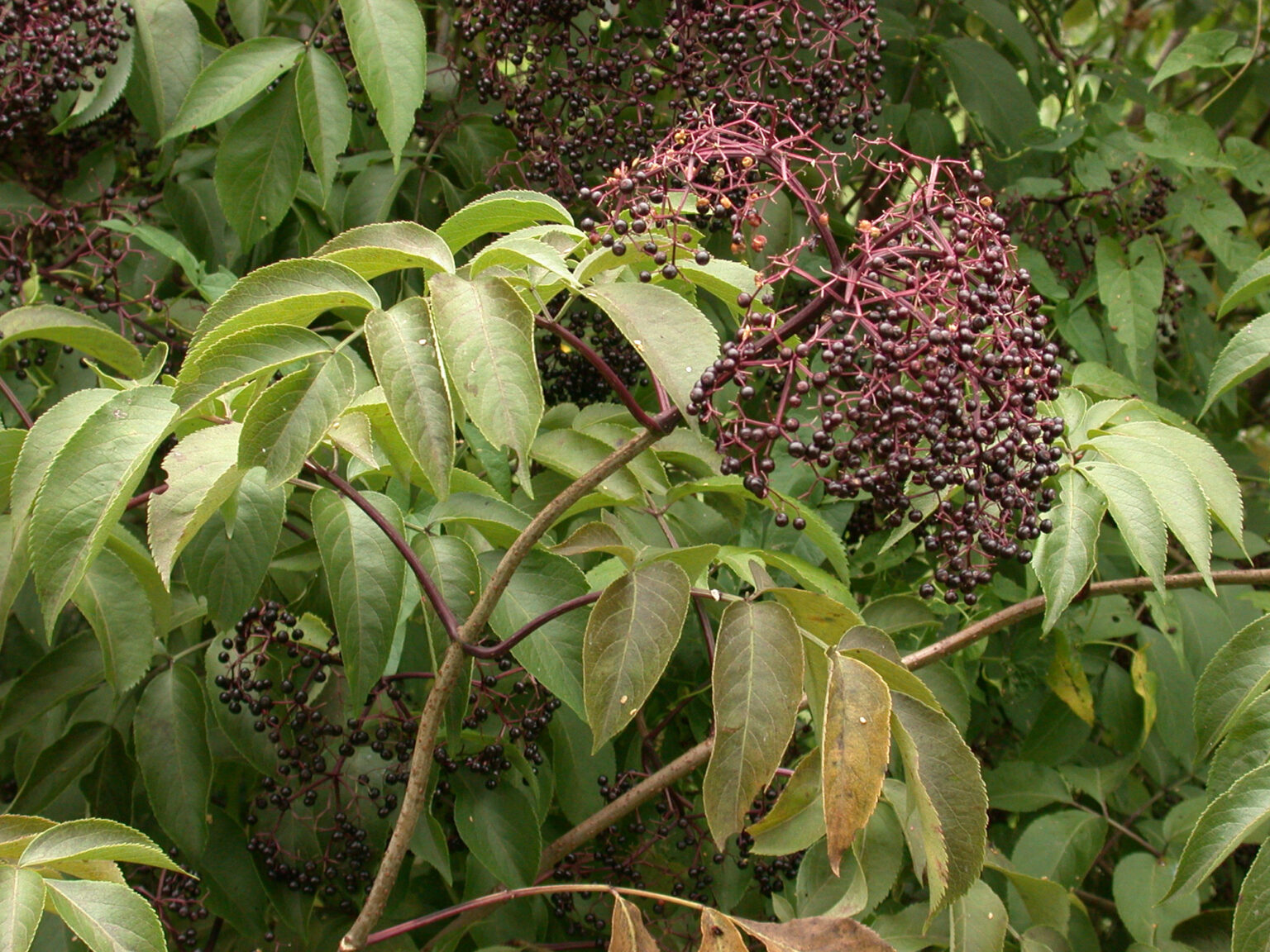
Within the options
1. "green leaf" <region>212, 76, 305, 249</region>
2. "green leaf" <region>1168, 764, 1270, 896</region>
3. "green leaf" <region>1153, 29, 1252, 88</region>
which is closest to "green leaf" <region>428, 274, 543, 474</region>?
"green leaf" <region>1168, 764, 1270, 896</region>

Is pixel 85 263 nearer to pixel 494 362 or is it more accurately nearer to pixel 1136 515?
pixel 494 362

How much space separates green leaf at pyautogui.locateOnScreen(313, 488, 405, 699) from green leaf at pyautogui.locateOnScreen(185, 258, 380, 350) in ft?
1.01

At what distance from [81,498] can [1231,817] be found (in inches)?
45.4

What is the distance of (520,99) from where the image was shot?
204 centimetres

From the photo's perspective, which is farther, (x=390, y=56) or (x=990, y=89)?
(x=990, y=89)

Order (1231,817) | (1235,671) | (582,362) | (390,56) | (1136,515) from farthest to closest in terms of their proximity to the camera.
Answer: (582,362), (390,56), (1235,671), (1136,515), (1231,817)

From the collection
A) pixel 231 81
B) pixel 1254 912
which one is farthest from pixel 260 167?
pixel 1254 912

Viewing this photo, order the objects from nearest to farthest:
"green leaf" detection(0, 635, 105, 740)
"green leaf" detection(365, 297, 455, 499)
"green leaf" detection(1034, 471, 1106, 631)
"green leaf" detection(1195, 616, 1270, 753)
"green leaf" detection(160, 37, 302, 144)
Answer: "green leaf" detection(365, 297, 455, 499), "green leaf" detection(1034, 471, 1106, 631), "green leaf" detection(1195, 616, 1270, 753), "green leaf" detection(0, 635, 105, 740), "green leaf" detection(160, 37, 302, 144)

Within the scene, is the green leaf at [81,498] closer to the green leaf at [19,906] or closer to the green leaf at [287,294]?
the green leaf at [287,294]

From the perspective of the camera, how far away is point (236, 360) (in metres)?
1.00

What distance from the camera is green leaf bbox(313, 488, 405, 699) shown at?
1.29 m

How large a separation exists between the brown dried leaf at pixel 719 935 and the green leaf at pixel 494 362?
1.63ft

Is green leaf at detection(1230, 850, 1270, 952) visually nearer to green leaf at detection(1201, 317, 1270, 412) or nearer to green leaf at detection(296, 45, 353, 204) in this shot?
green leaf at detection(1201, 317, 1270, 412)

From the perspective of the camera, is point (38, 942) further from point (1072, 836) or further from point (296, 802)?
point (1072, 836)
